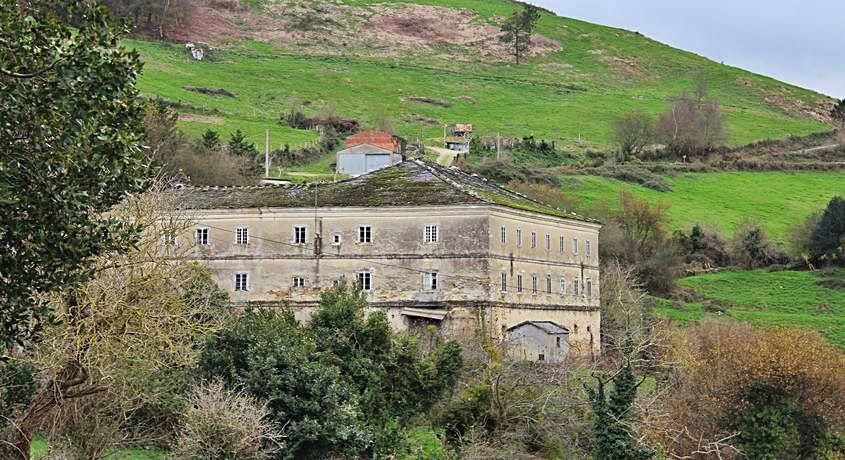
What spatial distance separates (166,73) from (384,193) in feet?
231

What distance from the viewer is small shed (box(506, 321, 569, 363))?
57.5m

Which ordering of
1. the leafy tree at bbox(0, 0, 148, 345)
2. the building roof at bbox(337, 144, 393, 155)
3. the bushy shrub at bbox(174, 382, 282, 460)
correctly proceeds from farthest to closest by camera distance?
the building roof at bbox(337, 144, 393, 155)
the bushy shrub at bbox(174, 382, 282, 460)
the leafy tree at bbox(0, 0, 148, 345)

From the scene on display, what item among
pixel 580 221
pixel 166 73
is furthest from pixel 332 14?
pixel 580 221

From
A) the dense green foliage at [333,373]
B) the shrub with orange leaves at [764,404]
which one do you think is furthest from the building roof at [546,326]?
the dense green foliage at [333,373]

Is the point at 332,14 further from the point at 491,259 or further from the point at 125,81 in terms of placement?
the point at 125,81

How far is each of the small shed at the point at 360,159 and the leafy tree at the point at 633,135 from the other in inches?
1295

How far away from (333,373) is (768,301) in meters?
48.3

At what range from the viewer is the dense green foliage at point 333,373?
31859 mm

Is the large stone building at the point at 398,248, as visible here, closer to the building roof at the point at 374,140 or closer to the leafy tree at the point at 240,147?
the leafy tree at the point at 240,147

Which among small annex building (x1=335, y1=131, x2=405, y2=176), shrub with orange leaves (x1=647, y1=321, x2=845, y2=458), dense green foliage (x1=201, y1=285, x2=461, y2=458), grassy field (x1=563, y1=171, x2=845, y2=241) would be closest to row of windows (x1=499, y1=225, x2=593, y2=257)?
shrub with orange leaves (x1=647, y1=321, x2=845, y2=458)

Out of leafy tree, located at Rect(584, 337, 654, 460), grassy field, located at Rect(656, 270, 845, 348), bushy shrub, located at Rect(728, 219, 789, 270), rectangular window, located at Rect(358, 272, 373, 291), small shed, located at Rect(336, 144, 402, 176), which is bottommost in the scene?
grassy field, located at Rect(656, 270, 845, 348)

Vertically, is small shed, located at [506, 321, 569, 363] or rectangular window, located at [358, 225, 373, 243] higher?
rectangular window, located at [358, 225, 373, 243]

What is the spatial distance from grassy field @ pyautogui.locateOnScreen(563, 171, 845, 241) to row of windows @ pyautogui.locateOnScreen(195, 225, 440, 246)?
1329 inches

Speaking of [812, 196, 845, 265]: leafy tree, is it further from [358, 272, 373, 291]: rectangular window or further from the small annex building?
[358, 272, 373, 291]: rectangular window
